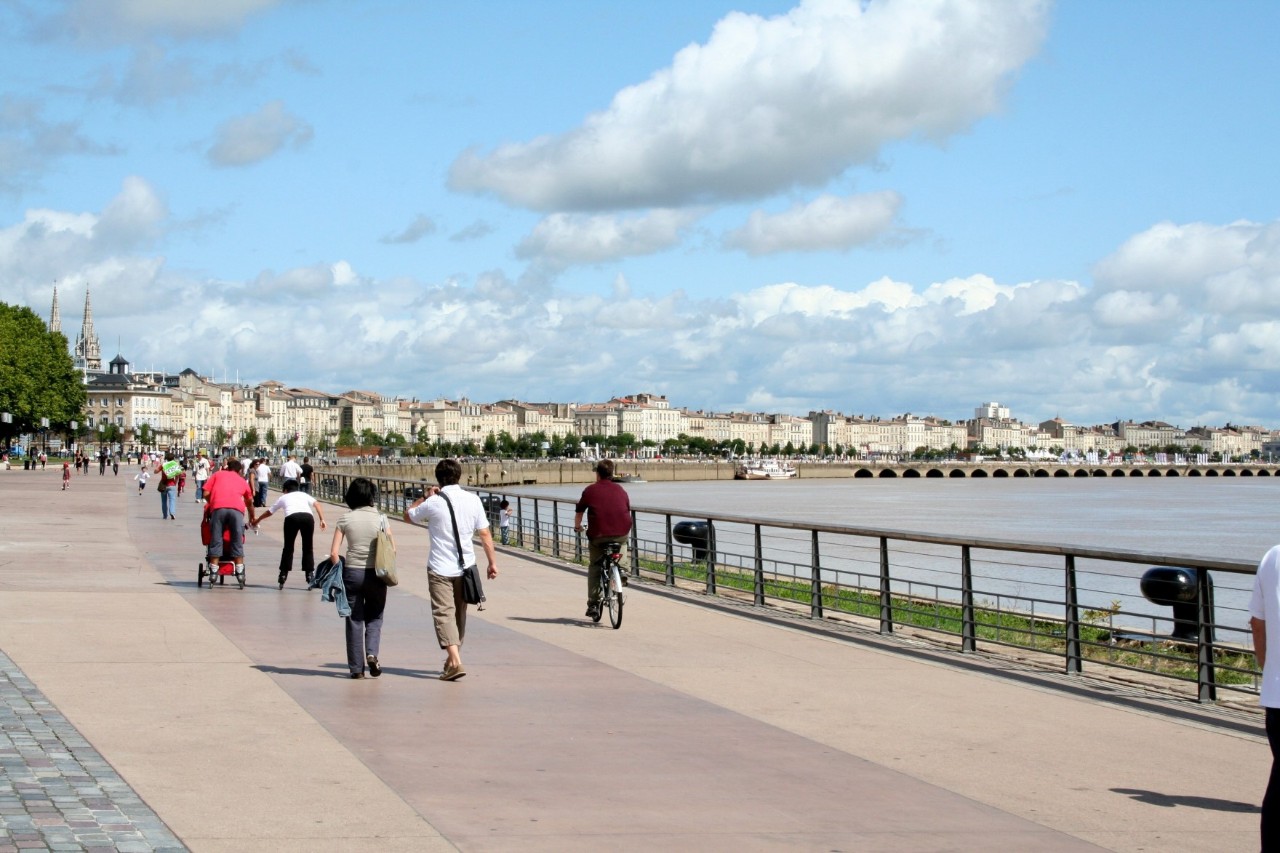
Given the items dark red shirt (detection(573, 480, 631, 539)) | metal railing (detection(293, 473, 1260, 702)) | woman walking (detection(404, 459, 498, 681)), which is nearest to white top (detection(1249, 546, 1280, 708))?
metal railing (detection(293, 473, 1260, 702))

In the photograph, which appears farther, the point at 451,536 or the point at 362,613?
the point at 451,536

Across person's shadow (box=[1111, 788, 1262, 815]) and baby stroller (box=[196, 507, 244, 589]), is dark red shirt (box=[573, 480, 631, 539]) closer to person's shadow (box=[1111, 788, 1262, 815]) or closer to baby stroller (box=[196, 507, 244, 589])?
baby stroller (box=[196, 507, 244, 589])

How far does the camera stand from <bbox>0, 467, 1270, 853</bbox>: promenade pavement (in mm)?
6809

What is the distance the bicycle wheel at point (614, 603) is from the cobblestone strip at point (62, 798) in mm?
6572

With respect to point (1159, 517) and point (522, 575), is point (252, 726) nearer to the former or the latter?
point (522, 575)

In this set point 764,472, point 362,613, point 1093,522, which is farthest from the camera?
point 764,472

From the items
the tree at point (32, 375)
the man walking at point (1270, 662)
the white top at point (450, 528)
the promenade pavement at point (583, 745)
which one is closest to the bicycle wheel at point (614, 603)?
the promenade pavement at point (583, 745)

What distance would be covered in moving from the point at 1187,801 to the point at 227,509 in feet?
46.6

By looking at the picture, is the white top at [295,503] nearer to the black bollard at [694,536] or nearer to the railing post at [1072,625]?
the black bollard at [694,536]

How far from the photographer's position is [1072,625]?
40.3ft

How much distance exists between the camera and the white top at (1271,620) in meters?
5.79

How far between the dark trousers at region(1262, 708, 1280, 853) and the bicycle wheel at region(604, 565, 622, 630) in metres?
9.47

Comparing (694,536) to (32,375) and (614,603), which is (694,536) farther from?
(32,375)

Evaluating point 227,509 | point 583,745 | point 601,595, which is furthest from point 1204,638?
point 227,509
